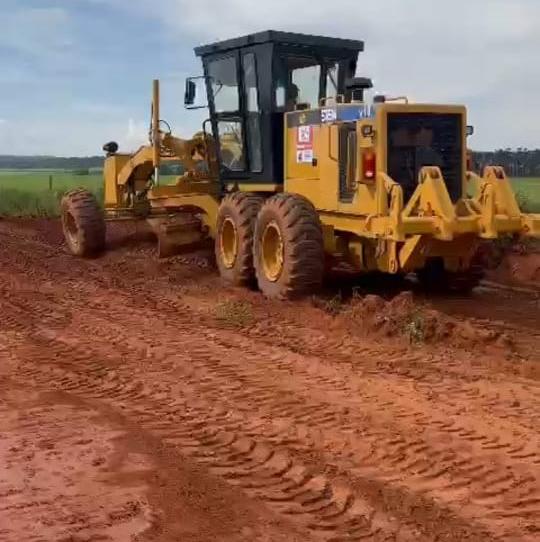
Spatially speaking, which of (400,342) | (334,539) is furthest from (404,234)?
(334,539)

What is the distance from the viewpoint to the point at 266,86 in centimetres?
1147

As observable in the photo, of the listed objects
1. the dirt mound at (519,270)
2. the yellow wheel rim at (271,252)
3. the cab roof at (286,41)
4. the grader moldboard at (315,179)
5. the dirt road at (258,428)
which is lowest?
the dirt road at (258,428)

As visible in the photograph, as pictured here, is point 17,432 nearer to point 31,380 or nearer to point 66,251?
point 31,380

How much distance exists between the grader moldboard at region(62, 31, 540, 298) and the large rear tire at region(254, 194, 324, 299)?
0.04 ft

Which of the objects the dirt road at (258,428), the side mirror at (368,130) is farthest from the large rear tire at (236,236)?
the side mirror at (368,130)

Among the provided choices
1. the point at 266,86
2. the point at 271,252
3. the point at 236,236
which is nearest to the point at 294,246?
the point at 271,252

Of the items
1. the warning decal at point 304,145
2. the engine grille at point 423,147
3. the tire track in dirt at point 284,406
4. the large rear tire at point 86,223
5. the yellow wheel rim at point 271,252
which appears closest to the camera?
the tire track in dirt at point 284,406

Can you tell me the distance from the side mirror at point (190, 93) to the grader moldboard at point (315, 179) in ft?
0.06

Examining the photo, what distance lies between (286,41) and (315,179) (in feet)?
6.23

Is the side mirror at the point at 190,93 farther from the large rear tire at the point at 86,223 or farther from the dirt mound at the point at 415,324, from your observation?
the dirt mound at the point at 415,324

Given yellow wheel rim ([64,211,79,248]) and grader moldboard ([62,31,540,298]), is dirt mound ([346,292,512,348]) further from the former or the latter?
yellow wheel rim ([64,211,79,248])

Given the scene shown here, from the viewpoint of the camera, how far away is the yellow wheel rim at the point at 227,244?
38.2 ft

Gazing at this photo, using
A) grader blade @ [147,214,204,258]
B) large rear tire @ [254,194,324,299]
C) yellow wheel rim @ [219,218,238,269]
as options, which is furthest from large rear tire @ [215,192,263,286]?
grader blade @ [147,214,204,258]

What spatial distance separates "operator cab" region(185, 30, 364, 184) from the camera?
11.4m
